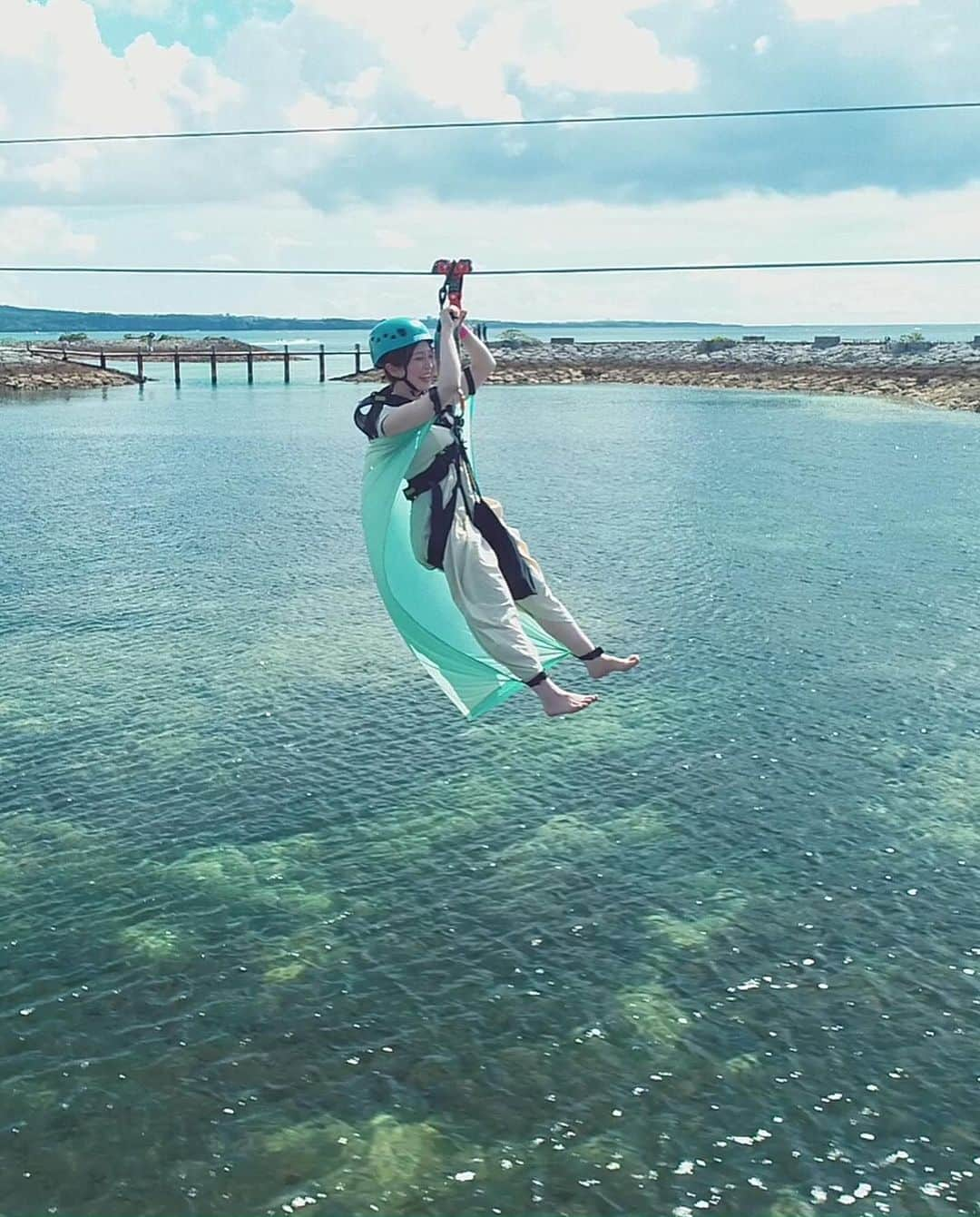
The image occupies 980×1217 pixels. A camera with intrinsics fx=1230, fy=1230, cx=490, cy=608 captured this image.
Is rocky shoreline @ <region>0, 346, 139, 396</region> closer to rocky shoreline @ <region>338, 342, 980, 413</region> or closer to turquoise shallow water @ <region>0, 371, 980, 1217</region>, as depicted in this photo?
rocky shoreline @ <region>338, 342, 980, 413</region>

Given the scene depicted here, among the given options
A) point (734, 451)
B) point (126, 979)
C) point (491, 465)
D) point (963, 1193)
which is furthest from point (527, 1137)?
point (734, 451)

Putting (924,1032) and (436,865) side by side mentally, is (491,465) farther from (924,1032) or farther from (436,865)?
(924,1032)

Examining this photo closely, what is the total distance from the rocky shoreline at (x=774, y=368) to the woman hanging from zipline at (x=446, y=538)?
269ft

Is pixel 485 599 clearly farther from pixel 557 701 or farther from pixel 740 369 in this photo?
pixel 740 369

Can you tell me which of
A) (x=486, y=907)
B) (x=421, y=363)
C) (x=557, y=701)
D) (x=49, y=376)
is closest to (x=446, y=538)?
(x=421, y=363)

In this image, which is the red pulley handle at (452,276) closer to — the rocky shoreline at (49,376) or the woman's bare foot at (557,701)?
the woman's bare foot at (557,701)

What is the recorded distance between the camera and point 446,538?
10.4 m

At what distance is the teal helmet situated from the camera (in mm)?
10258

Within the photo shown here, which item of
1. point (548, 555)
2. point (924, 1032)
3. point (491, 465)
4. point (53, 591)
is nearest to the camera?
point (924, 1032)

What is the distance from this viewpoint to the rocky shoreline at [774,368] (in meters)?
102

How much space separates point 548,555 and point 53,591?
1385cm

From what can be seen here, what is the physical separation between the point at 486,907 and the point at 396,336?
8143 millimetres

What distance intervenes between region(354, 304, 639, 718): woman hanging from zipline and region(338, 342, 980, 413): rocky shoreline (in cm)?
8211

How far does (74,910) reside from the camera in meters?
15.6
